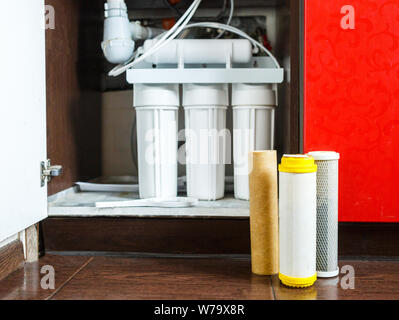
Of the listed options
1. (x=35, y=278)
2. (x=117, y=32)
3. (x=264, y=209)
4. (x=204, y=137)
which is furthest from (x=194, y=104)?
(x=35, y=278)

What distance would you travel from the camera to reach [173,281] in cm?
88

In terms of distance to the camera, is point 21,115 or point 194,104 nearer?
point 21,115

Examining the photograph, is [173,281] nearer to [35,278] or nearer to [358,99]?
[35,278]

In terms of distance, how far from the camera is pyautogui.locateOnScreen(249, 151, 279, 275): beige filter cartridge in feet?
2.93

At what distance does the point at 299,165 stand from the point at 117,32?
0.68 meters

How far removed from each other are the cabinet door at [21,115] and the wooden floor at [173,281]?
0.11 metres

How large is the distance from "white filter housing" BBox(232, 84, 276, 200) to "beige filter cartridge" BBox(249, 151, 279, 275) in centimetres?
28

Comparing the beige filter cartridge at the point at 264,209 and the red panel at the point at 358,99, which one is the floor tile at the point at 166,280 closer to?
the beige filter cartridge at the point at 264,209

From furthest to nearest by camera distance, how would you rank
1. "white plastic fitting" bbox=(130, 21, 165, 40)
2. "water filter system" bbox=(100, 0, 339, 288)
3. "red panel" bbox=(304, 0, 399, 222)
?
1. "white plastic fitting" bbox=(130, 21, 165, 40)
2. "water filter system" bbox=(100, 0, 339, 288)
3. "red panel" bbox=(304, 0, 399, 222)

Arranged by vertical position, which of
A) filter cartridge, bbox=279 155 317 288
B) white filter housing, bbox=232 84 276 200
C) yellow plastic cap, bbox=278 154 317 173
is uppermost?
white filter housing, bbox=232 84 276 200

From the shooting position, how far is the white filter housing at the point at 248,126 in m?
1.18

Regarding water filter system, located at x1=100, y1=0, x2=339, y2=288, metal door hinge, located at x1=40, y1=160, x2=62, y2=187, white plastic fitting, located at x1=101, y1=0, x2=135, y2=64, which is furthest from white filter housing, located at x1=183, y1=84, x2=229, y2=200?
metal door hinge, located at x1=40, y1=160, x2=62, y2=187

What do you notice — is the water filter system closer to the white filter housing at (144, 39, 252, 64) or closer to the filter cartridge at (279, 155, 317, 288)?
the white filter housing at (144, 39, 252, 64)

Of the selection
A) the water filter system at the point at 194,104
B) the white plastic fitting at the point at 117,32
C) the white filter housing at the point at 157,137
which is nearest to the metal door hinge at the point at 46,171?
the water filter system at the point at 194,104
